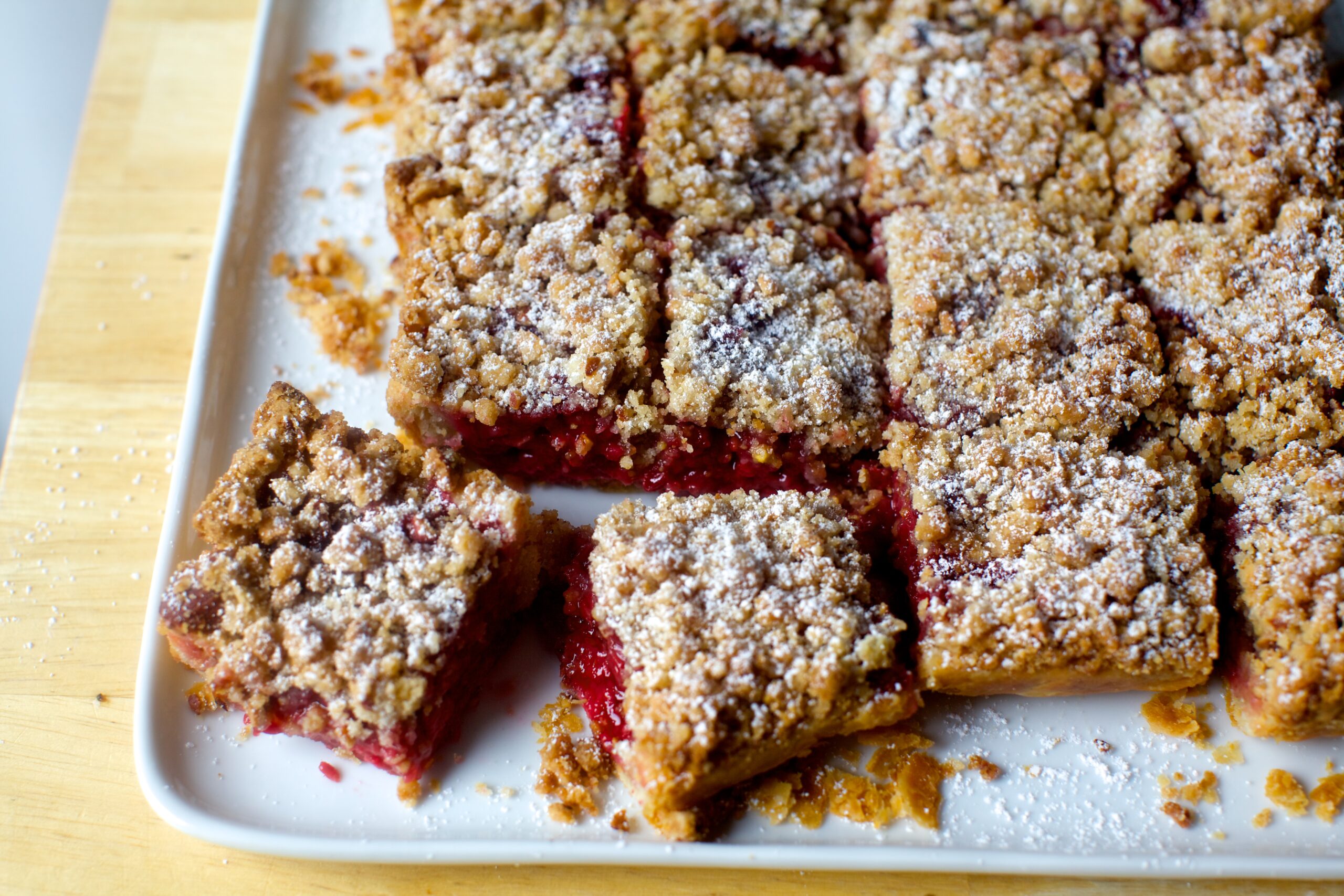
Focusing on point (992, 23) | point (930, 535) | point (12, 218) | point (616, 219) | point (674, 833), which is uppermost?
point (992, 23)

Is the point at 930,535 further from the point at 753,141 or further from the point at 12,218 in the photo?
the point at 12,218

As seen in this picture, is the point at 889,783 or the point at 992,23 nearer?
the point at 889,783

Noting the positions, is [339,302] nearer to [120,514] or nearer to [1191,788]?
[120,514]

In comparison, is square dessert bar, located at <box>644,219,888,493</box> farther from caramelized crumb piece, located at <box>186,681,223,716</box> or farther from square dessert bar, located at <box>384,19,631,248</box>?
caramelized crumb piece, located at <box>186,681,223,716</box>

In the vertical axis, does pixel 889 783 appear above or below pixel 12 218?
above

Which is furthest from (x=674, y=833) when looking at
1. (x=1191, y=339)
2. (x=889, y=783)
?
(x=1191, y=339)

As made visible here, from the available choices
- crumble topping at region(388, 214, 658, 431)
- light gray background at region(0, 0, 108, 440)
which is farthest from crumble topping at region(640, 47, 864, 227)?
light gray background at region(0, 0, 108, 440)

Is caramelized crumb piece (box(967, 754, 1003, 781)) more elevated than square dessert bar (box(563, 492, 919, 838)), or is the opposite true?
square dessert bar (box(563, 492, 919, 838))
